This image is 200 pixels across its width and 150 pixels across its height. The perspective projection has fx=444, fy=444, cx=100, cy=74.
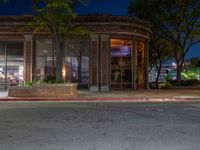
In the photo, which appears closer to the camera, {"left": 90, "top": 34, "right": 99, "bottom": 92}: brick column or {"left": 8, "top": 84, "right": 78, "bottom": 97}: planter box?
{"left": 8, "top": 84, "right": 78, "bottom": 97}: planter box

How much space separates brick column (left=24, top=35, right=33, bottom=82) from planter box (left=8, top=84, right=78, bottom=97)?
8.34m

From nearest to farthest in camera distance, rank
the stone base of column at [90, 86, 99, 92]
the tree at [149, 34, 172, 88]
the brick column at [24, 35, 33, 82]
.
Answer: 1. the stone base of column at [90, 86, 99, 92]
2. the brick column at [24, 35, 33, 82]
3. the tree at [149, 34, 172, 88]

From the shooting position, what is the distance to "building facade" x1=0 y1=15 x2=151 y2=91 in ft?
121

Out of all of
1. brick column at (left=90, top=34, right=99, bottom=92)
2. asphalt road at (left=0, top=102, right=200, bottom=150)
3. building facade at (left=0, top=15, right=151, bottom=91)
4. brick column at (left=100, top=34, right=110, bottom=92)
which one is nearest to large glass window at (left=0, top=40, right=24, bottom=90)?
building facade at (left=0, top=15, right=151, bottom=91)

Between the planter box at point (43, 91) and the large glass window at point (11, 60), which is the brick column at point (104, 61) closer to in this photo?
the large glass window at point (11, 60)

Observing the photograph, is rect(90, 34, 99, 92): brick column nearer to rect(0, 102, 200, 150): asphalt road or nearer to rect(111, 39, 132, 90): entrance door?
rect(111, 39, 132, 90): entrance door

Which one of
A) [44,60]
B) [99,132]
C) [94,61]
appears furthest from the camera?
[44,60]

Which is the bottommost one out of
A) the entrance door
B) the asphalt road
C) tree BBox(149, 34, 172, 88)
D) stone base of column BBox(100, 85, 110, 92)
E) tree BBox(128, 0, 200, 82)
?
the asphalt road

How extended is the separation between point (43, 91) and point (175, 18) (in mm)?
21281

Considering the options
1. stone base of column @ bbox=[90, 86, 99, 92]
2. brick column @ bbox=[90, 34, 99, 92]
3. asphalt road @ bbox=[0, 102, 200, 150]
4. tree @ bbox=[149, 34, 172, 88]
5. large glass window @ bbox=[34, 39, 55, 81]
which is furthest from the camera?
tree @ bbox=[149, 34, 172, 88]

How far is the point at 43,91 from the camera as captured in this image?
2931cm

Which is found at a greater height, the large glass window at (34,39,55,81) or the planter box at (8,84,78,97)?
the large glass window at (34,39,55,81)

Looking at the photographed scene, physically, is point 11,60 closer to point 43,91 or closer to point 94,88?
point 94,88

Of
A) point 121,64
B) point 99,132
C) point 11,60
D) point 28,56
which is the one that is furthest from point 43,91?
point 99,132
